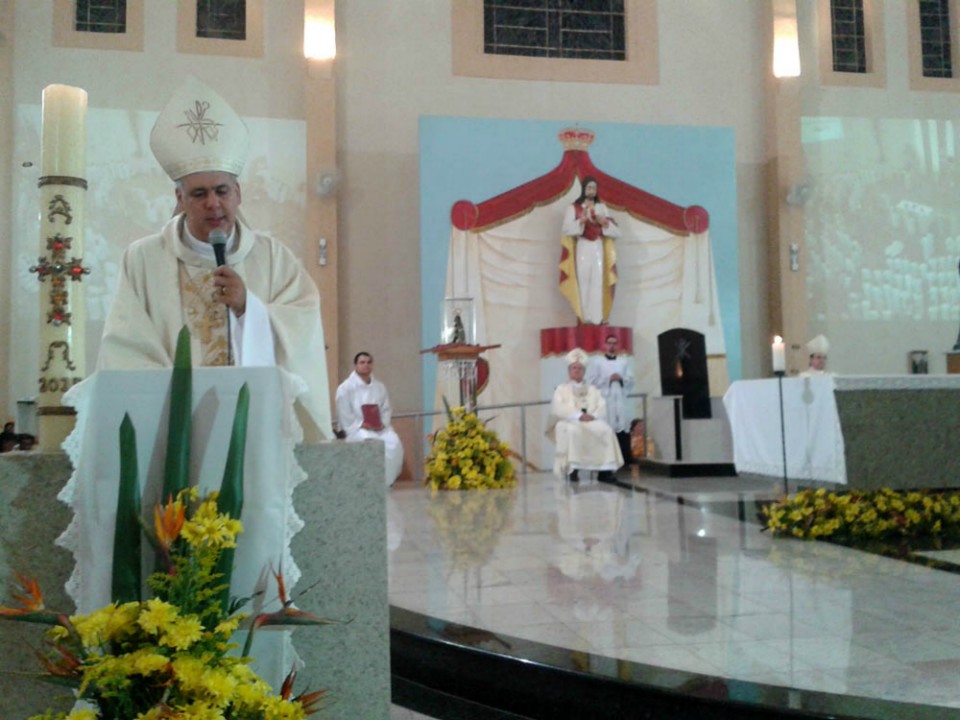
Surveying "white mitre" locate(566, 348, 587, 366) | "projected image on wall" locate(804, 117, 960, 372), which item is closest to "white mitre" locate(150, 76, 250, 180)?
"white mitre" locate(566, 348, 587, 366)

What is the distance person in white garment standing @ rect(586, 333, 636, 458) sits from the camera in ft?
35.4

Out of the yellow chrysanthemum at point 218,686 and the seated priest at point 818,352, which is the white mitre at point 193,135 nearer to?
the yellow chrysanthemum at point 218,686

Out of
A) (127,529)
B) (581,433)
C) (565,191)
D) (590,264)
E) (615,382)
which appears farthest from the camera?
(565,191)

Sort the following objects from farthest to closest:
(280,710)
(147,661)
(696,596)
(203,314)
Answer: (696,596) → (203,314) → (280,710) → (147,661)

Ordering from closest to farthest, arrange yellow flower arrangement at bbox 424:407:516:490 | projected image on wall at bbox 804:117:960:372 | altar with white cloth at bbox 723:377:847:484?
altar with white cloth at bbox 723:377:847:484 → yellow flower arrangement at bbox 424:407:516:490 → projected image on wall at bbox 804:117:960:372

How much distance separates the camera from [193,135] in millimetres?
2578

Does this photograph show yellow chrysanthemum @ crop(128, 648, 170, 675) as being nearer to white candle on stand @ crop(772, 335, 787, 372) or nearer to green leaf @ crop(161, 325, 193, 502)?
green leaf @ crop(161, 325, 193, 502)

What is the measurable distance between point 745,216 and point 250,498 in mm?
12696

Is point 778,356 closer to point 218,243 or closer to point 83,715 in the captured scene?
point 218,243

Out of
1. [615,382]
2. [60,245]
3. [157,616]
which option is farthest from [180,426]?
[615,382]

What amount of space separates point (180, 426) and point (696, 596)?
2.70 meters

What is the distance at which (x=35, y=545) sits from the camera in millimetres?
2049

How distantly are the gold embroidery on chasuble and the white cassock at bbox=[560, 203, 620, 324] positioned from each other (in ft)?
31.4

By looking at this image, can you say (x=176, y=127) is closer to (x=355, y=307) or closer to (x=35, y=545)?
(x=35, y=545)
